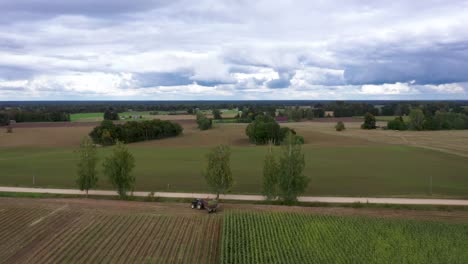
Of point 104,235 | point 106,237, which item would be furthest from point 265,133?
point 106,237

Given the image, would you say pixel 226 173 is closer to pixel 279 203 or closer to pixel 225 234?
pixel 279 203

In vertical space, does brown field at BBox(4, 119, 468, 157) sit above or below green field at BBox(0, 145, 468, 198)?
above

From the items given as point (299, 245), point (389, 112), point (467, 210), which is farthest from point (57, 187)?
point (389, 112)

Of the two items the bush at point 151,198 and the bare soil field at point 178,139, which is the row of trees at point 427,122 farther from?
the bush at point 151,198

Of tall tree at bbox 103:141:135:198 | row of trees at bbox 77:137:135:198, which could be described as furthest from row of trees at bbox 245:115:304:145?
tall tree at bbox 103:141:135:198

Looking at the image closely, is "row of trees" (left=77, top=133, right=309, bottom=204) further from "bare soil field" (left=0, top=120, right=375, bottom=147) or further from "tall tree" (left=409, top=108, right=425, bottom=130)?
"tall tree" (left=409, top=108, right=425, bottom=130)
